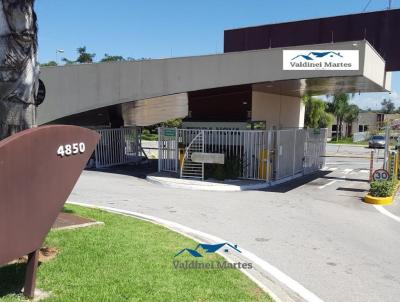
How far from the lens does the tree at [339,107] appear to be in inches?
2514

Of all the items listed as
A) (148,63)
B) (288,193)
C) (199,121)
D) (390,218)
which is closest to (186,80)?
(148,63)

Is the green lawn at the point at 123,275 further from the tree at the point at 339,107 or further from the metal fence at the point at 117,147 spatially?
the tree at the point at 339,107

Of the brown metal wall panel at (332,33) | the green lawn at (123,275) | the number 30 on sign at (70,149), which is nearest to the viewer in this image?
the number 30 on sign at (70,149)

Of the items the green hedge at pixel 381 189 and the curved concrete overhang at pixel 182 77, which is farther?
the curved concrete overhang at pixel 182 77

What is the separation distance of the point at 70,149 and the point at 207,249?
11.2ft

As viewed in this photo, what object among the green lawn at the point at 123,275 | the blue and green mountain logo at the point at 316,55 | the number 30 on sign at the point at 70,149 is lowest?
the green lawn at the point at 123,275

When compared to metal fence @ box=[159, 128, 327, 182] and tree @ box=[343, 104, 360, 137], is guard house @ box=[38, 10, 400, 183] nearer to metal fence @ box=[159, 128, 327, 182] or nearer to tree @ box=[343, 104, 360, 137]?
metal fence @ box=[159, 128, 327, 182]

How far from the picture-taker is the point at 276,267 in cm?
678

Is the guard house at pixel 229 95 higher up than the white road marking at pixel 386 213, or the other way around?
the guard house at pixel 229 95

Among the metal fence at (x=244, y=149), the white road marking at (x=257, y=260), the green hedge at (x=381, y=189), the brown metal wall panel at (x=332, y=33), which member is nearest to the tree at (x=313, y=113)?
the brown metal wall panel at (x=332, y=33)

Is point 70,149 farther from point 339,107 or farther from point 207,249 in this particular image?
point 339,107

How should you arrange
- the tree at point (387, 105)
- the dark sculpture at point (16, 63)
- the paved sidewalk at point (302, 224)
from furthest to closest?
the tree at point (387, 105)
the paved sidewalk at point (302, 224)
the dark sculpture at point (16, 63)

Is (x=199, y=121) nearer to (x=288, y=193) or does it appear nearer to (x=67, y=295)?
(x=288, y=193)

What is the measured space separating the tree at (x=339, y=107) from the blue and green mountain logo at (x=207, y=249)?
57.9 m
